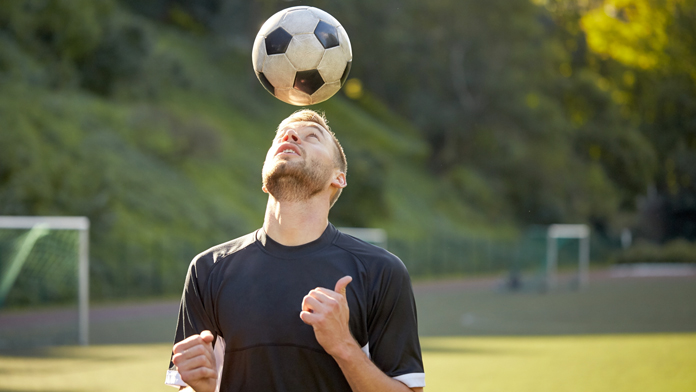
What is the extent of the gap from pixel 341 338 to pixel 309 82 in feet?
5.98

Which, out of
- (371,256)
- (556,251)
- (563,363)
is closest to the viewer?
(371,256)

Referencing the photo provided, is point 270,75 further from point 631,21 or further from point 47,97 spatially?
point 631,21

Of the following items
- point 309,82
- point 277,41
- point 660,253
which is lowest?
point 660,253

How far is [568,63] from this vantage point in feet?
143

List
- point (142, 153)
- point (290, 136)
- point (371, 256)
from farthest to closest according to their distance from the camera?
point (142, 153)
point (290, 136)
point (371, 256)

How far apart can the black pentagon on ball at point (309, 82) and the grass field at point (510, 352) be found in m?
6.40

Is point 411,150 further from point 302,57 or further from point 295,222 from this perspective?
point 295,222

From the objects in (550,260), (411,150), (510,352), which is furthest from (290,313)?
(411,150)

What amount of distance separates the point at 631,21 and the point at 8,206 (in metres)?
25.2

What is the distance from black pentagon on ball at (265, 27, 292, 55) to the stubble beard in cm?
139

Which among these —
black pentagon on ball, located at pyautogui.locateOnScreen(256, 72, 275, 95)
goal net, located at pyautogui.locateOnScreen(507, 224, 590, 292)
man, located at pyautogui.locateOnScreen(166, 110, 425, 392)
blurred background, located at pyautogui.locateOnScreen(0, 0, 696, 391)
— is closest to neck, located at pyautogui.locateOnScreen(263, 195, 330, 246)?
man, located at pyautogui.locateOnScreen(166, 110, 425, 392)

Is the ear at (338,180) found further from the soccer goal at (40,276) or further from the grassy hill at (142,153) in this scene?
the grassy hill at (142,153)

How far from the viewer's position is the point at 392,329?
9.45 ft

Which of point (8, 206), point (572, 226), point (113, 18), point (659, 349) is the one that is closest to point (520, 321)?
point (659, 349)
